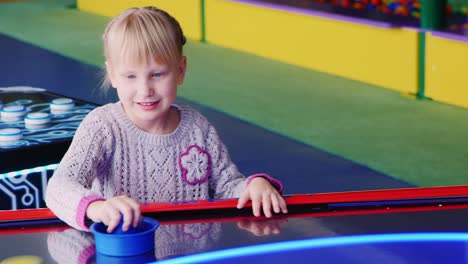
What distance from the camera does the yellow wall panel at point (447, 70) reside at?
4754 mm

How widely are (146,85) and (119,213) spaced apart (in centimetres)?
40

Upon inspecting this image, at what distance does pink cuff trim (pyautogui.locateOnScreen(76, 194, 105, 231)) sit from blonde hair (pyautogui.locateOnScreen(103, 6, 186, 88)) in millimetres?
300

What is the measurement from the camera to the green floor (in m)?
3.84

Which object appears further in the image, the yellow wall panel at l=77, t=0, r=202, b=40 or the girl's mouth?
the yellow wall panel at l=77, t=0, r=202, b=40

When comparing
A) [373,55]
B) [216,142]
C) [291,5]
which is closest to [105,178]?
[216,142]

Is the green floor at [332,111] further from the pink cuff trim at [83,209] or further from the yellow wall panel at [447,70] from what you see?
the pink cuff trim at [83,209]

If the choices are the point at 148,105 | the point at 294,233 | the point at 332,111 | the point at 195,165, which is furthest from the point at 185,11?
the point at 294,233

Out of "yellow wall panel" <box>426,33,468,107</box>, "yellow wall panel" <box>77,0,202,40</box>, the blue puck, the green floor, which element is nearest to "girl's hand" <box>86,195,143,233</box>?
the blue puck

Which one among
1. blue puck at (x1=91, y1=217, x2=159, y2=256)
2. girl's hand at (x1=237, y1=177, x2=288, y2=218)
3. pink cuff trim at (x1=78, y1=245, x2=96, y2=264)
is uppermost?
blue puck at (x1=91, y1=217, x2=159, y2=256)

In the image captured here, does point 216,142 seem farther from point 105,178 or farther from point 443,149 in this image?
point 443,149

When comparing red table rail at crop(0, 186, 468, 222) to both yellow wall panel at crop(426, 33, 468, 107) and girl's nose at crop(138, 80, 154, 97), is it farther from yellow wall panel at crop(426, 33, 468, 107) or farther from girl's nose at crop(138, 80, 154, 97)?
yellow wall panel at crop(426, 33, 468, 107)

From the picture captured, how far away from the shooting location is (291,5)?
609 centimetres

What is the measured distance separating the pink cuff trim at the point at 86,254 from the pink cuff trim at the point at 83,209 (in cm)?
10

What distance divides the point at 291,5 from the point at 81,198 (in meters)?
4.81
